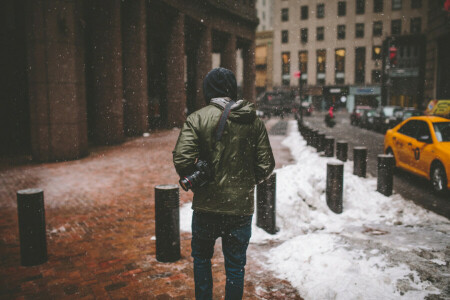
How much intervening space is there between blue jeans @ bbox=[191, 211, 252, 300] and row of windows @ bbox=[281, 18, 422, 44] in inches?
2360

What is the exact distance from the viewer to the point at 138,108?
18594mm

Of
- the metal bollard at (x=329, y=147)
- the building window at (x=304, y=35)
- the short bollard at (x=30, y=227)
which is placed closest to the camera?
the short bollard at (x=30, y=227)

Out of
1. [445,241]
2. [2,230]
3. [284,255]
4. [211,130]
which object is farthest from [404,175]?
[2,230]

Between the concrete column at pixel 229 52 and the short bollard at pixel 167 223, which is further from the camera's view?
the concrete column at pixel 229 52

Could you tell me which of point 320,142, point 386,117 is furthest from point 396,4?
point 320,142

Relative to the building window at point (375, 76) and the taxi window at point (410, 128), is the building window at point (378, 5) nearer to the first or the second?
the building window at point (375, 76)

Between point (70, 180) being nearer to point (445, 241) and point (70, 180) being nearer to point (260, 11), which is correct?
point (445, 241)

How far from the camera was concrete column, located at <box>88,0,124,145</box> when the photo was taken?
50.1 ft

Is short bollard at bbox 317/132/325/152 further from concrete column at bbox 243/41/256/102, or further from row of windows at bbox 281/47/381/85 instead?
row of windows at bbox 281/47/381/85

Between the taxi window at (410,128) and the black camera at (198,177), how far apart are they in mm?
8028

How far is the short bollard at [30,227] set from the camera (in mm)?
4289

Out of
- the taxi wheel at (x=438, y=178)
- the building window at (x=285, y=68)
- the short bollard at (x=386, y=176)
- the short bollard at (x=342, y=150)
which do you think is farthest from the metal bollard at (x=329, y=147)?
the building window at (x=285, y=68)

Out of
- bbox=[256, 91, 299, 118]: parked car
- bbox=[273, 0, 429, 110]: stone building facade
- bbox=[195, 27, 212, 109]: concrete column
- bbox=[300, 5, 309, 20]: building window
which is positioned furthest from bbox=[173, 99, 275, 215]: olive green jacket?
bbox=[300, 5, 309, 20]: building window

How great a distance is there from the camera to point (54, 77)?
11.3m
